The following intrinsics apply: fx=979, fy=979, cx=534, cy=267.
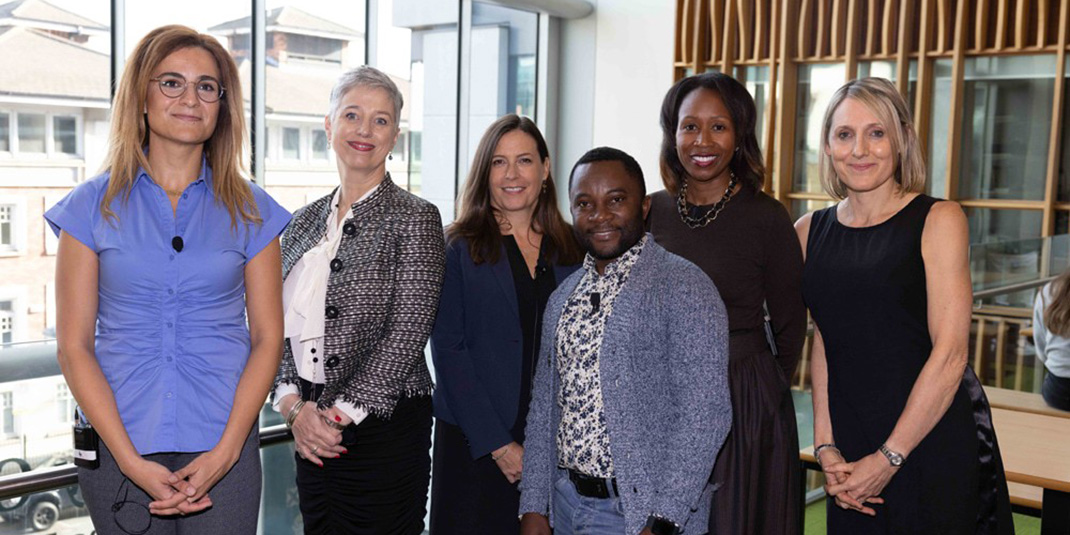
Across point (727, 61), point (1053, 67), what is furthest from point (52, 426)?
point (1053, 67)

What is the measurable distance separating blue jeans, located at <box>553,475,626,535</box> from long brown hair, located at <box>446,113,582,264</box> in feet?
2.35

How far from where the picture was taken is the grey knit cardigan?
204 cm

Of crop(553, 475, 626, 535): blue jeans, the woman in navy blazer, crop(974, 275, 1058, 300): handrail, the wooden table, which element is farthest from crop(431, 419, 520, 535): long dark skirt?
crop(974, 275, 1058, 300): handrail

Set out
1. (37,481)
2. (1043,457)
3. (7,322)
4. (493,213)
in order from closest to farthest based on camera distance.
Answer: (37,481)
(493,213)
(1043,457)
(7,322)

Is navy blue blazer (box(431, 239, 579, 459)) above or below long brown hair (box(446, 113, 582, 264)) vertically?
below

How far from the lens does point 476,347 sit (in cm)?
259

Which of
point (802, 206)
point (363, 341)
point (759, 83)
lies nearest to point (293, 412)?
point (363, 341)

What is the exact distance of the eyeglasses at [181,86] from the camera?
2.01 metres

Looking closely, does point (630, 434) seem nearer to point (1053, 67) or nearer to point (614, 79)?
point (1053, 67)

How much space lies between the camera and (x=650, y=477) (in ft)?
6.74

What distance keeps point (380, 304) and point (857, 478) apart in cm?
120

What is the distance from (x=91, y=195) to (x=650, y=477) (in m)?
1.28

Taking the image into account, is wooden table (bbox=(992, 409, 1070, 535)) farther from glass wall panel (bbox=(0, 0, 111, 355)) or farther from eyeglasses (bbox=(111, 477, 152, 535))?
glass wall panel (bbox=(0, 0, 111, 355))

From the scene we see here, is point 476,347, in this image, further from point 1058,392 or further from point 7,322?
point 7,322
